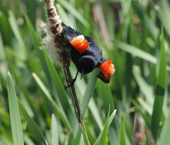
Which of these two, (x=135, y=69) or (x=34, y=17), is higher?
(x=34, y=17)

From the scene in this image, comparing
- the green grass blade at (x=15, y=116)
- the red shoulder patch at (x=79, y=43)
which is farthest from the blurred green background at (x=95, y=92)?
the red shoulder patch at (x=79, y=43)

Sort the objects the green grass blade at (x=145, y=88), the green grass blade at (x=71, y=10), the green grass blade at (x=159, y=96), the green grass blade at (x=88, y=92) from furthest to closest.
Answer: the green grass blade at (x=71, y=10) → the green grass blade at (x=145, y=88) → the green grass blade at (x=159, y=96) → the green grass blade at (x=88, y=92)

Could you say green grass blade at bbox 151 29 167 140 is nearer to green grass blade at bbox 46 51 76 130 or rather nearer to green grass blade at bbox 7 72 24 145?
green grass blade at bbox 46 51 76 130

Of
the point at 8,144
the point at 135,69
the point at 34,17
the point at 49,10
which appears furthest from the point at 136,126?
the point at 34,17

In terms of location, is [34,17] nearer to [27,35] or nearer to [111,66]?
[27,35]

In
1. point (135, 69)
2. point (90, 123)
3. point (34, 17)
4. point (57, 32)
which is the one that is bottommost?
point (90, 123)

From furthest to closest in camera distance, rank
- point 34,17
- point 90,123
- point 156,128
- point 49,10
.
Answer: point 34,17 → point 90,123 → point 156,128 → point 49,10

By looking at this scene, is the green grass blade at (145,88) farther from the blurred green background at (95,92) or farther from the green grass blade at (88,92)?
the green grass blade at (88,92)
